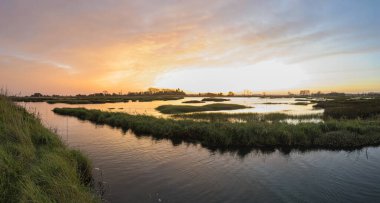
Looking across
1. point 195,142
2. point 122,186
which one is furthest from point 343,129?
point 122,186

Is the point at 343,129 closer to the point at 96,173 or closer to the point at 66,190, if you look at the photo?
Result: the point at 96,173

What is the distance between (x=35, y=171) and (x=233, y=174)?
954 centimetres

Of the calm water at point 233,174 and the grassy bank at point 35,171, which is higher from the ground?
the grassy bank at point 35,171

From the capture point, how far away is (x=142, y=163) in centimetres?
1622

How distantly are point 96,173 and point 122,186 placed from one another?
8.58 ft

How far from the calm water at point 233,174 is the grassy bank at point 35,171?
7.28 feet

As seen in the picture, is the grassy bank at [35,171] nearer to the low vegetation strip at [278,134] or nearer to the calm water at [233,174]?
the calm water at [233,174]

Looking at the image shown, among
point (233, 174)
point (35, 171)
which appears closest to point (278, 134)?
point (233, 174)

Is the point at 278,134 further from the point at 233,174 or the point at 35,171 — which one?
the point at 35,171

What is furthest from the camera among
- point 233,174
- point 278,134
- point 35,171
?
point 278,134

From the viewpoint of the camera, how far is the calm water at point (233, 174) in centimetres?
1132

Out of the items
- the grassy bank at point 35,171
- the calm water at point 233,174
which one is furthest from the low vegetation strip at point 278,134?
the grassy bank at point 35,171

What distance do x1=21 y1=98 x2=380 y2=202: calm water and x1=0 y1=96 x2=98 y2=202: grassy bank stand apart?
222 cm

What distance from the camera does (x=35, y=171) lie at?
8.70 metres
